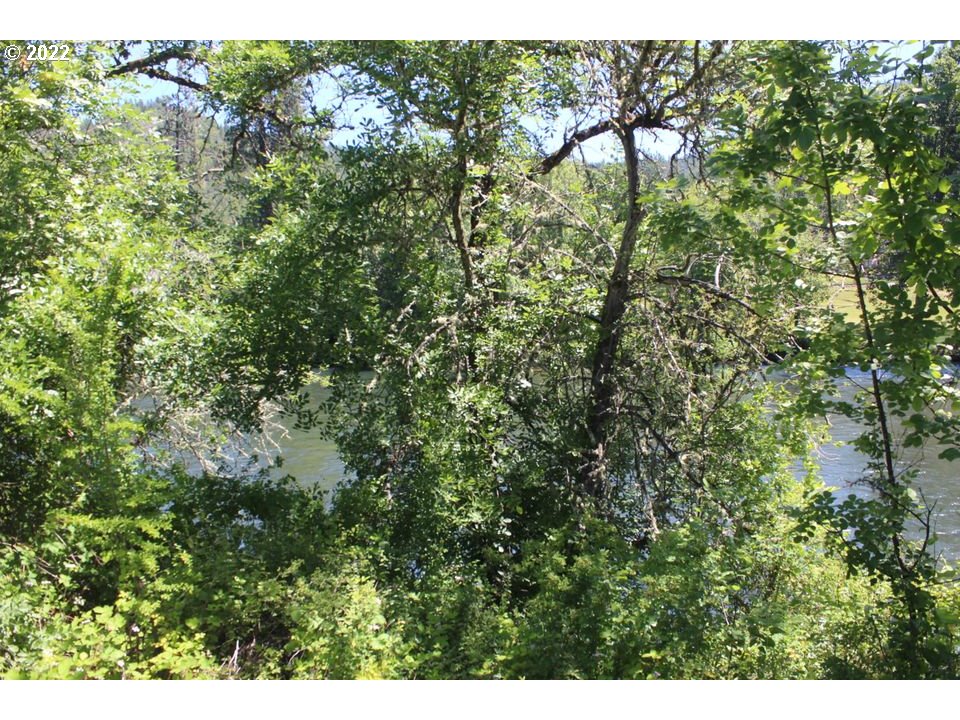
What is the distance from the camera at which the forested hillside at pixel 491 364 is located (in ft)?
A: 12.1

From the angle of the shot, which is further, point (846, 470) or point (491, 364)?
point (846, 470)

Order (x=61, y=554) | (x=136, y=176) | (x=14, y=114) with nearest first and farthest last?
(x=61, y=554) → (x=14, y=114) → (x=136, y=176)

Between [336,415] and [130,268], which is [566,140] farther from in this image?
[130,268]

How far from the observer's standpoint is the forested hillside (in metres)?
3.70

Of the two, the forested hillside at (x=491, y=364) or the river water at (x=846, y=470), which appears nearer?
the forested hillside at (x=491, y=364)

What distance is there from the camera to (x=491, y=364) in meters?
5.85

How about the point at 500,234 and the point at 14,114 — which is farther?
the point at 500,234

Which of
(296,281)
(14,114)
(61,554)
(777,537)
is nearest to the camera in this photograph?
(61,554)

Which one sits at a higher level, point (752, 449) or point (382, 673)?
point (752, 449)

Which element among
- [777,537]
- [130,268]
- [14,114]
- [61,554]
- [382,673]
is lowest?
[382,673]

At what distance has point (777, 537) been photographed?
5.29 meters

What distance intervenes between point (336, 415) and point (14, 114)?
310 centimetres

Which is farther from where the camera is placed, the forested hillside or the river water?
the river water

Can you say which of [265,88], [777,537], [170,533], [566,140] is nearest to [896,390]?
[777,537]
